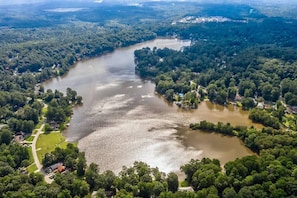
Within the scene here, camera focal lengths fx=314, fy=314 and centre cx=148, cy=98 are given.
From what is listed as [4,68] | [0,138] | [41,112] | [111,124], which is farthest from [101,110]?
[4,68]

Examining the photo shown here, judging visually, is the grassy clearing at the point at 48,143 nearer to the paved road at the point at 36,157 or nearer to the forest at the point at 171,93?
the paved road at the point at 36,157

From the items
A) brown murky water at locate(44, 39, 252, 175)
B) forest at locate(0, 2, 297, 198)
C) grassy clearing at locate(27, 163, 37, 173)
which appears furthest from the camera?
brown murky water at locate(44, 39, 252, 175)

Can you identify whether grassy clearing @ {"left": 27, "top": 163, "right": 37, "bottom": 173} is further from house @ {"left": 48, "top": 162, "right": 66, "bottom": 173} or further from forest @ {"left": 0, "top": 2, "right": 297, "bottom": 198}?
house @ {"left": 48, "top": 162, "right": 66, "bottom": 173}

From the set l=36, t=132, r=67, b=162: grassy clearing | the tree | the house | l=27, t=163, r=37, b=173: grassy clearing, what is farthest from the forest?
l=36, t=132, r=67, b=162: grassy clearing

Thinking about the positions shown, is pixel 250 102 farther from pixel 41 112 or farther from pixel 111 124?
pixel 41 112

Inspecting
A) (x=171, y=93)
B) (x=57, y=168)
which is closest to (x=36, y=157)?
Answer: (x=57, y=168)
